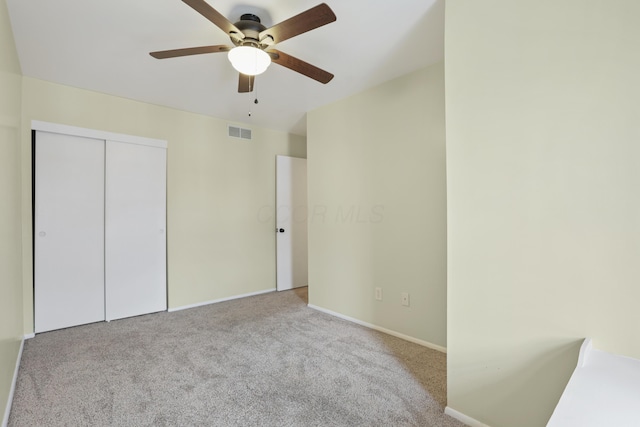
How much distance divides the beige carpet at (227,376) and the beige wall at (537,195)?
1.58ft

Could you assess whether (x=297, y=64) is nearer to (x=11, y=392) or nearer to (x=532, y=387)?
(x=532, y=387)

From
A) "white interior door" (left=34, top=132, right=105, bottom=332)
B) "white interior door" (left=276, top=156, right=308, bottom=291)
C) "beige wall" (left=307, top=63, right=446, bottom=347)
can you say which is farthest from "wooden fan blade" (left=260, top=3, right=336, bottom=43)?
"white interior door" (left=276, top=156, right=308, bottom=291)

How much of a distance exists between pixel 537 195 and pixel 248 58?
1746 mm

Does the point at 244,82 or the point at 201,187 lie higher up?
the point at 244,82

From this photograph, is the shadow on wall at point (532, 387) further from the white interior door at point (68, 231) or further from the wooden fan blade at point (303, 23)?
the white interior door at point (68, 231)

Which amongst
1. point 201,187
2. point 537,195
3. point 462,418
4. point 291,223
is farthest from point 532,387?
point 201,187

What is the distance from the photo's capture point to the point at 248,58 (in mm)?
1829

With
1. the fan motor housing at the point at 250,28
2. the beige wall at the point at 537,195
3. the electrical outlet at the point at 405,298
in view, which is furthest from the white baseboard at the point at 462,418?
the fan motor housing at the point at 250,28

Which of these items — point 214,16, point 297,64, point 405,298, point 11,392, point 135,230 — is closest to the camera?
point 214,16

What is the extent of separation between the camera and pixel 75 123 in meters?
2.97

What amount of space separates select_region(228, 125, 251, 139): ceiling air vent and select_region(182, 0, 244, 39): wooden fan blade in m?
2.30

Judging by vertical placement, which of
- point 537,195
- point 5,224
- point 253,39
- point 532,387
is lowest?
point 532,387

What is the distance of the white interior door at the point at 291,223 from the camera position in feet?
14.5

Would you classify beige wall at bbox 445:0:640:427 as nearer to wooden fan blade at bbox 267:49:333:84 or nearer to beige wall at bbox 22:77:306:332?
wooden fan blade at bbox 267:49:333:84
